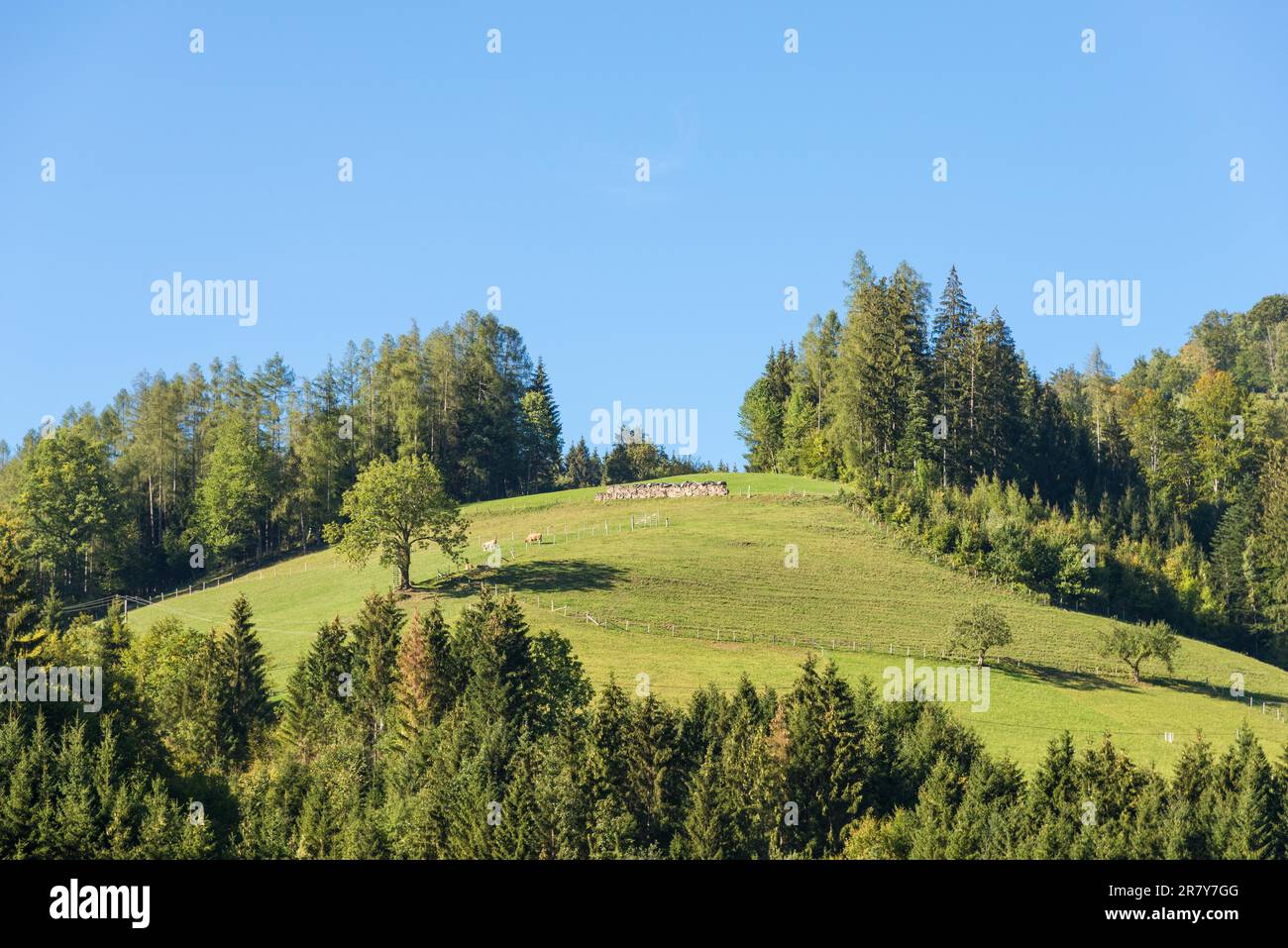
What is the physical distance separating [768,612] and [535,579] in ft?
61.1

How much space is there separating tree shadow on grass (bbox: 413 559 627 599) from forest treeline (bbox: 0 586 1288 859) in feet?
66.3

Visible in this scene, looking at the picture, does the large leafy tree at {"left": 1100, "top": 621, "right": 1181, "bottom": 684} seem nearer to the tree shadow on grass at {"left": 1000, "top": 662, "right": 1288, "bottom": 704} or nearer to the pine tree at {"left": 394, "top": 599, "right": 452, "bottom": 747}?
the tree shadow on grass at {"left": 1000, "top": 662, "right": 1288, "bottom": 704}

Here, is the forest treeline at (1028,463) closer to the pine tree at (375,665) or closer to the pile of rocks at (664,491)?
the pile of rocks at (664,491)

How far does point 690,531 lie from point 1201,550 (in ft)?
198

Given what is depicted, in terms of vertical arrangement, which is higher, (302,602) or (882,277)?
(882,277)

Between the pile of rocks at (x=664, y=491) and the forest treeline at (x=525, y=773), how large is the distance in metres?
56.8

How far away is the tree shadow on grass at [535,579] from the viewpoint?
102m

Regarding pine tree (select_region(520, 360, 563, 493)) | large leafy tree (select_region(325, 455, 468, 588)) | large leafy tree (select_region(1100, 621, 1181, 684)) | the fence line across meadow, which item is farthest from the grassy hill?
pine tree (select_region(520, 360, 563, 493))

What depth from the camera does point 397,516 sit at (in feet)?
344

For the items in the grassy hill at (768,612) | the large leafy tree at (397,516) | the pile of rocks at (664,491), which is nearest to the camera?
the grassy hill at (768,612)

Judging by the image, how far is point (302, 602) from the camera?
110375 millimetres

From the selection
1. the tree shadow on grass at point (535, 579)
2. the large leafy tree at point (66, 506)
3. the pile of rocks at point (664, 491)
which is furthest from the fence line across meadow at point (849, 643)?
the large leafy tree at point (66, 506)

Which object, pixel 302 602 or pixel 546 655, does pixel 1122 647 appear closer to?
pixel 546 655
